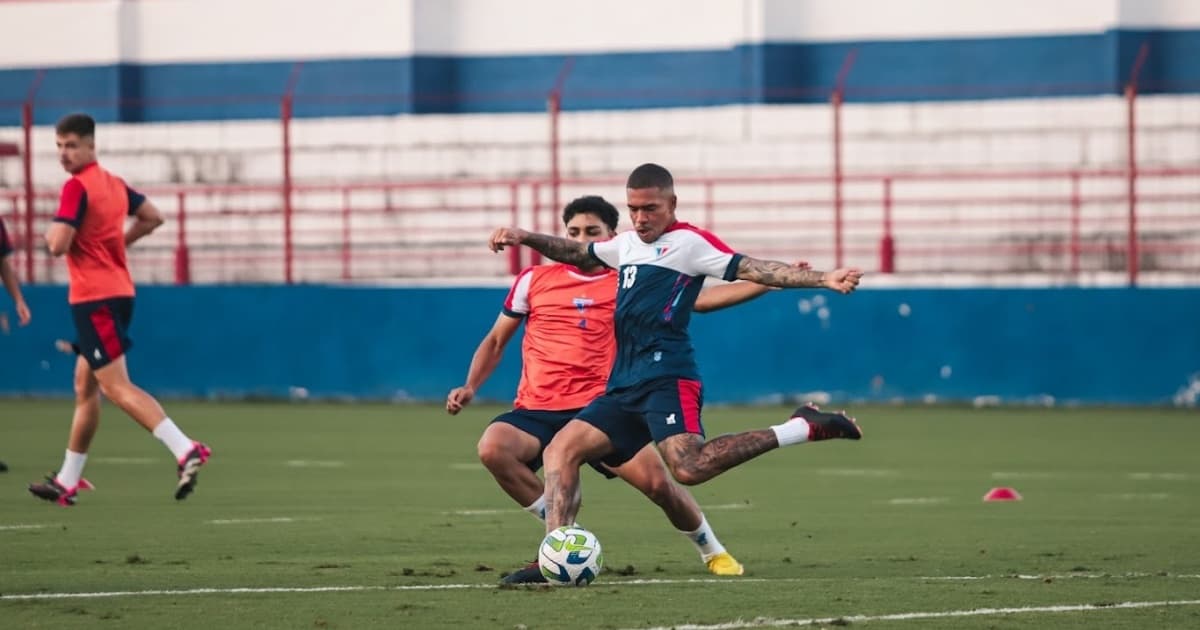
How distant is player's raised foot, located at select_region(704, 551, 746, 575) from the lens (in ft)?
31.5

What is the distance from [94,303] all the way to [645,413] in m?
5.09

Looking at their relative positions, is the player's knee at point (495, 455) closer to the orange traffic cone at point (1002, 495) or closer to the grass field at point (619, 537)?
the grass field at point (619, 537)

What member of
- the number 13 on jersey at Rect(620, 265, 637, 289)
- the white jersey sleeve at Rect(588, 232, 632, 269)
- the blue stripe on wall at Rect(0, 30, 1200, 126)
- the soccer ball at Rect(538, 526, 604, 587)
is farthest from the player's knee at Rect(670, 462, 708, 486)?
the blue stripe on wall at Rect(0, 30, 1200, 126)

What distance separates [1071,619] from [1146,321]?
47.8 ft

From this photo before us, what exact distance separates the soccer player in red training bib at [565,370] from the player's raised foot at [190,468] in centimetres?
311

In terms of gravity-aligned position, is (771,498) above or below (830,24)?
below

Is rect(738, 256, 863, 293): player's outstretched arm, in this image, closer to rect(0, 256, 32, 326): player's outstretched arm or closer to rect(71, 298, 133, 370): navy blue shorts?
rect(71, 298, 133, 370): navy blue shorts

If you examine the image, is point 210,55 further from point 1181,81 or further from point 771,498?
point 771,498

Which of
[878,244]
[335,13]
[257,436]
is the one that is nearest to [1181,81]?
[878,244]

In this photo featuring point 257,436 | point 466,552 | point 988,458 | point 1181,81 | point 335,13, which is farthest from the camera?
point 335,13

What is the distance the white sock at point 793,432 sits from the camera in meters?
9.20

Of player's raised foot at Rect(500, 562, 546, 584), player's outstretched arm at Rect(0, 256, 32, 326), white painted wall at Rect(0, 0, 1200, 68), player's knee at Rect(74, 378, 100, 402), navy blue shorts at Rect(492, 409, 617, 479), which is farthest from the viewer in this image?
white painted wall at Rect(0, 0, 1200, 68)

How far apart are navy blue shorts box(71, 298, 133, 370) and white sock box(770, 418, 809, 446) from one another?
5.35 meters

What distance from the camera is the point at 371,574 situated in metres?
9.55
